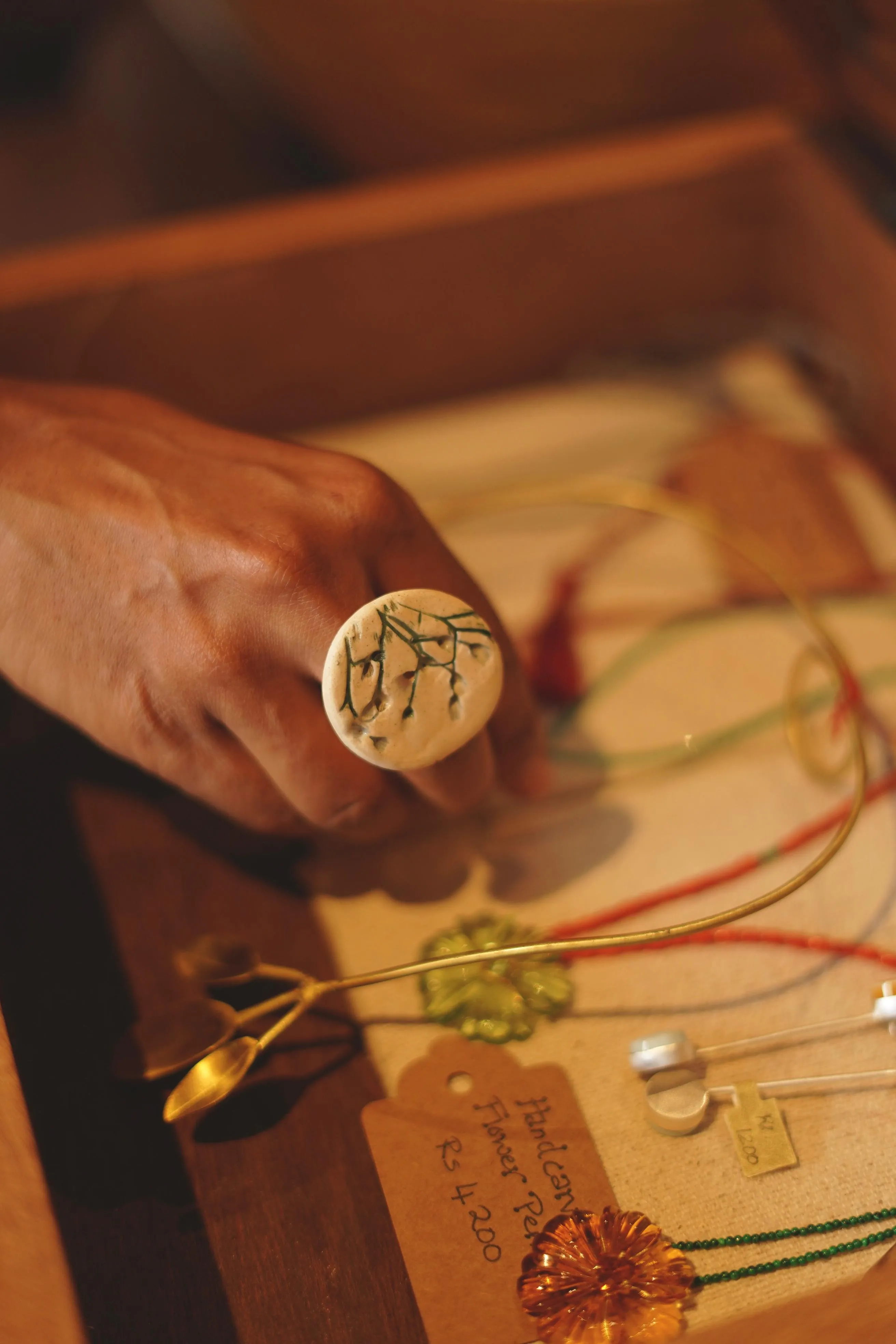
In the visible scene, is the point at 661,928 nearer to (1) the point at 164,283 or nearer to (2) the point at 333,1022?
(2) the point at 333,1022

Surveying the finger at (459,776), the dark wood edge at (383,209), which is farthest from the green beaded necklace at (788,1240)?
the dark wood edge at (383,209)

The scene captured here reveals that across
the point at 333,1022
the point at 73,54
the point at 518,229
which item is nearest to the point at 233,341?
the point at 518,229

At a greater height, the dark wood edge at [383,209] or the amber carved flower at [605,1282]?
the dark wood edge at [383,209]

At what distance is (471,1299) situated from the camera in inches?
22.5

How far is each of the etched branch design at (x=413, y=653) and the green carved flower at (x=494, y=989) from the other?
0.56 ft

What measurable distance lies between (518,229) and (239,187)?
22.1 inches

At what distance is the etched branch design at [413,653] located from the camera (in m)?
0.58

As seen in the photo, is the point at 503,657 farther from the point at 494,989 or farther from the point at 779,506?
the point at 779,506

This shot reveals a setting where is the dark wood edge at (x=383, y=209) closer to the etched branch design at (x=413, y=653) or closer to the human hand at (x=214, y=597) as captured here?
the human hand at (x=214, y=597)

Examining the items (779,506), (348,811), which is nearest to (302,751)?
(348,811)

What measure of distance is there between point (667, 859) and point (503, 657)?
0.22m

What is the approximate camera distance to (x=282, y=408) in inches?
43.1

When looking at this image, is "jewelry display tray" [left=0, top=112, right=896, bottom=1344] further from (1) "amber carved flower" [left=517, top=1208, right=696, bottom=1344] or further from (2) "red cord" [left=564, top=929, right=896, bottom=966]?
(2) "red cord" [left=564, top=929, right=896, bottom=966]

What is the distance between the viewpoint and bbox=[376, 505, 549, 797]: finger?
0.64 m
